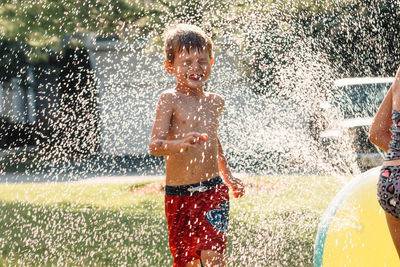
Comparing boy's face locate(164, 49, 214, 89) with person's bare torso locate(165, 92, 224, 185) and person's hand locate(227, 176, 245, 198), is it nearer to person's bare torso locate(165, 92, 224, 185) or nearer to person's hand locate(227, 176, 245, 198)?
person's bare torso locate(165, 92, 224, 185)

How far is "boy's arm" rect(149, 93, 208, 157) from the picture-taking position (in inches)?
95.9

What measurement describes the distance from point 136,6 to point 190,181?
205 inches

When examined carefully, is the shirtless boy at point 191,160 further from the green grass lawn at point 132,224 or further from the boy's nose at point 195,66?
the green grass lawn at point 132,224

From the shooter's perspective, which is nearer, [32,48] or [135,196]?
[135,196]

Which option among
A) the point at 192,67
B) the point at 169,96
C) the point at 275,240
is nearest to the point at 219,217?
the point at 169,96

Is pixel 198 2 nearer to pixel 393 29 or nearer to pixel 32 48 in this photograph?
pixel 32 48

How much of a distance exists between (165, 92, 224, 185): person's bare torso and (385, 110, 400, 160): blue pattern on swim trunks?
3.26 feet

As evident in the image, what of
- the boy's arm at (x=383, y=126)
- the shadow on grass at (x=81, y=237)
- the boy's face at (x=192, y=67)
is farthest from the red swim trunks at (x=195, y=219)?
the shadow on grass at (x=81, y=237)

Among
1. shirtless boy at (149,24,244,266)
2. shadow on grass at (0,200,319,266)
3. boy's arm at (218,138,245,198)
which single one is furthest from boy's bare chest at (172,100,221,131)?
shadow on grass at (0,200,319,266)

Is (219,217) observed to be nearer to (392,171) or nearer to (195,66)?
(195,66)

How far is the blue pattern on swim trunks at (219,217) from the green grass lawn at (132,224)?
1.02 metres

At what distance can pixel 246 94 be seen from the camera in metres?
10.8

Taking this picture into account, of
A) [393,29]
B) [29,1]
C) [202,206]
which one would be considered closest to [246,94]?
[393,29]

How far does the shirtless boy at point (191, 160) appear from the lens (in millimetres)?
2654
